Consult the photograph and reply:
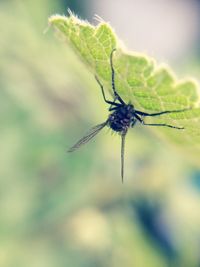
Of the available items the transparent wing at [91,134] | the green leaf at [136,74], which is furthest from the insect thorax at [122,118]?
the green leaf at [136,74]

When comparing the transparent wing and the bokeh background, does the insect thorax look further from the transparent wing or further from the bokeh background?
the bokeh background

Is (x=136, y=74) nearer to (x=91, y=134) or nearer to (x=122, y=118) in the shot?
(x=122, y=118)

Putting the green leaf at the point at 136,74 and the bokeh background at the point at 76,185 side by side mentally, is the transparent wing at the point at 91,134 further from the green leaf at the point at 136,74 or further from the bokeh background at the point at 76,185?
the green leaf at the point at 136,74

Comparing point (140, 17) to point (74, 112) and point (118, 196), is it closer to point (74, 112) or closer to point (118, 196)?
point (74, 112)

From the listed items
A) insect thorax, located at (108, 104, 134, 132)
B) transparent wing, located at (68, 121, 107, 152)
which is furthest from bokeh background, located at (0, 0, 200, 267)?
insect thorax, located at (108, 104, 134, 132)

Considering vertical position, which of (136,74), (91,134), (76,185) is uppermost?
(136,74)

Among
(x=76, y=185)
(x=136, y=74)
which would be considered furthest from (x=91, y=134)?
(x=136, y=74)
